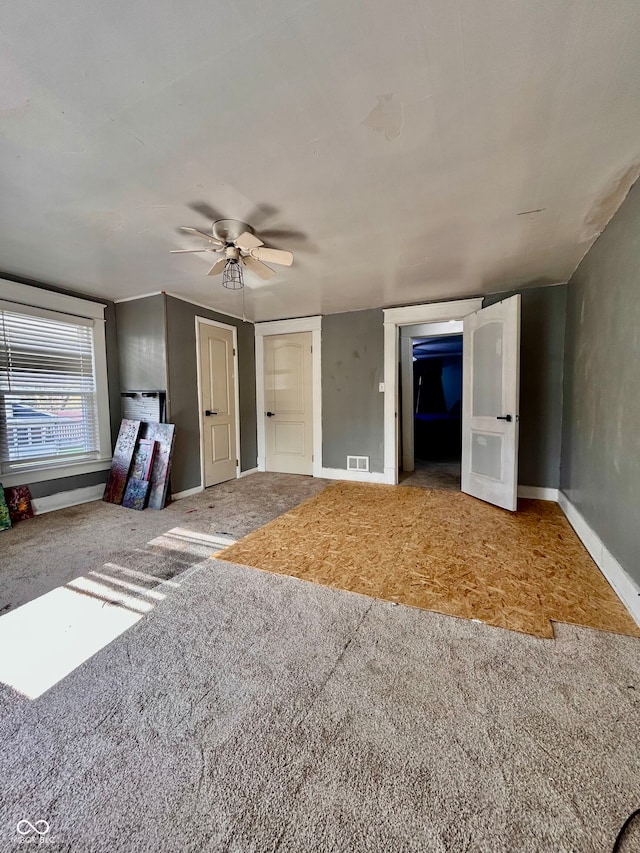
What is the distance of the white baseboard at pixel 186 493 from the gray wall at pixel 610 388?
12.7ft

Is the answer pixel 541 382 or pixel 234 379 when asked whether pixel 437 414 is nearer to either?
pixel 541 382

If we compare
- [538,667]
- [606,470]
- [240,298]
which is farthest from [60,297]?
[606,470]

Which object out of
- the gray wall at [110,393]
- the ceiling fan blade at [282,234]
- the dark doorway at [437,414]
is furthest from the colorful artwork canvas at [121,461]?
the dark doorway at [437,414]

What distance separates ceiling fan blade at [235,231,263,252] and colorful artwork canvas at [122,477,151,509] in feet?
8.55

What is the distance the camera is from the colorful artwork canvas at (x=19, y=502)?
3165 mm

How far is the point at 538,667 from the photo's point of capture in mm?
1410

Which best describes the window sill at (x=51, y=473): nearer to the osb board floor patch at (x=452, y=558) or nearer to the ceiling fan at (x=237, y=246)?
the osb board floor patch at (x=452, y=558)

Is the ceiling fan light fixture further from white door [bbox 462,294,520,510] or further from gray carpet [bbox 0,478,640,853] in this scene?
gray carpet [bbox 0,478,640,853]

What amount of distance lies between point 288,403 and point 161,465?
2107 mm

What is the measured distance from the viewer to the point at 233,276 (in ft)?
10.5

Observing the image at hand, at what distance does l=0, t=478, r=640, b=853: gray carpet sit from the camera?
2.89 feet

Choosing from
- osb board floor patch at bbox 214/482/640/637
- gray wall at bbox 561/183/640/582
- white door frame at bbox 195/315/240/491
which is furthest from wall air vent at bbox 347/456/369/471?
gray wall at bbox 561/183/640/582

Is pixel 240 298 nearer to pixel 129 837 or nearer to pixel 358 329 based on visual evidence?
pixel 358 329

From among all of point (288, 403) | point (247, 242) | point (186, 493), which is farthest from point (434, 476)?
point (247, 242)
